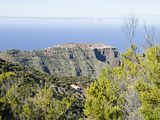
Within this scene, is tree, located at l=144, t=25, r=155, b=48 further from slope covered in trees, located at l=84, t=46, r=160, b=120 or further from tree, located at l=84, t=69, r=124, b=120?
tree, located at l=84, t=69, r=124, b=120

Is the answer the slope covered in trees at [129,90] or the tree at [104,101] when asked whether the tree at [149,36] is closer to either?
the slope covered in trees at [129,90]

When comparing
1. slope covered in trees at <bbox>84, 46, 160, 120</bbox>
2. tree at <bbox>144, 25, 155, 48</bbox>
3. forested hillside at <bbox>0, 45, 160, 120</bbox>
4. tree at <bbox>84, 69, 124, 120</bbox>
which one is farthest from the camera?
tree at <bbox>84, 69, 124, 120</bbox>

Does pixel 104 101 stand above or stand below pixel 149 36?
below

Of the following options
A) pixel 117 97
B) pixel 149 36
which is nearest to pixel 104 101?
pixel 117 97

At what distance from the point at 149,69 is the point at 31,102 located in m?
11.3

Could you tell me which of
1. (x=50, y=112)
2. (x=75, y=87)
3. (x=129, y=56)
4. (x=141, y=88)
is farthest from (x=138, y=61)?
(x=75, y=87)

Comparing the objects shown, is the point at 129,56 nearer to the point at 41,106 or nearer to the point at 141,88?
the point at 141,88

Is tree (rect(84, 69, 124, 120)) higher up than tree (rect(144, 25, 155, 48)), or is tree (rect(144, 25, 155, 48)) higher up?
tree (rect(144, 25, 155, 48))

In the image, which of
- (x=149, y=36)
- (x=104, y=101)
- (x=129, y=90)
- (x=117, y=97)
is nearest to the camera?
(x=149, y=36)

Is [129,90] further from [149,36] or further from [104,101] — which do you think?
[149,36]

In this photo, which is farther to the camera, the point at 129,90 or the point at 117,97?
the point at 117,97

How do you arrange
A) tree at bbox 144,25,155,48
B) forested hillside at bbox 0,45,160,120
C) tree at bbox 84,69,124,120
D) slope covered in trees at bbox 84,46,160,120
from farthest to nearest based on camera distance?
1. tree at bbox 84,69,124,120
2. forested hillside at bbox 0,45,160,120
3. slope covered in trees at bbox 84,46,160,120
4. tree at bbox 144,25,155,48

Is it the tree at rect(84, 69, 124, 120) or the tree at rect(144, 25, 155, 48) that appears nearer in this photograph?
the tree at rect(144, 25, 155, 48)

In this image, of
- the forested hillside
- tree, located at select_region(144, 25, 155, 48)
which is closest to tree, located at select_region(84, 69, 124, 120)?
the forested hillside
